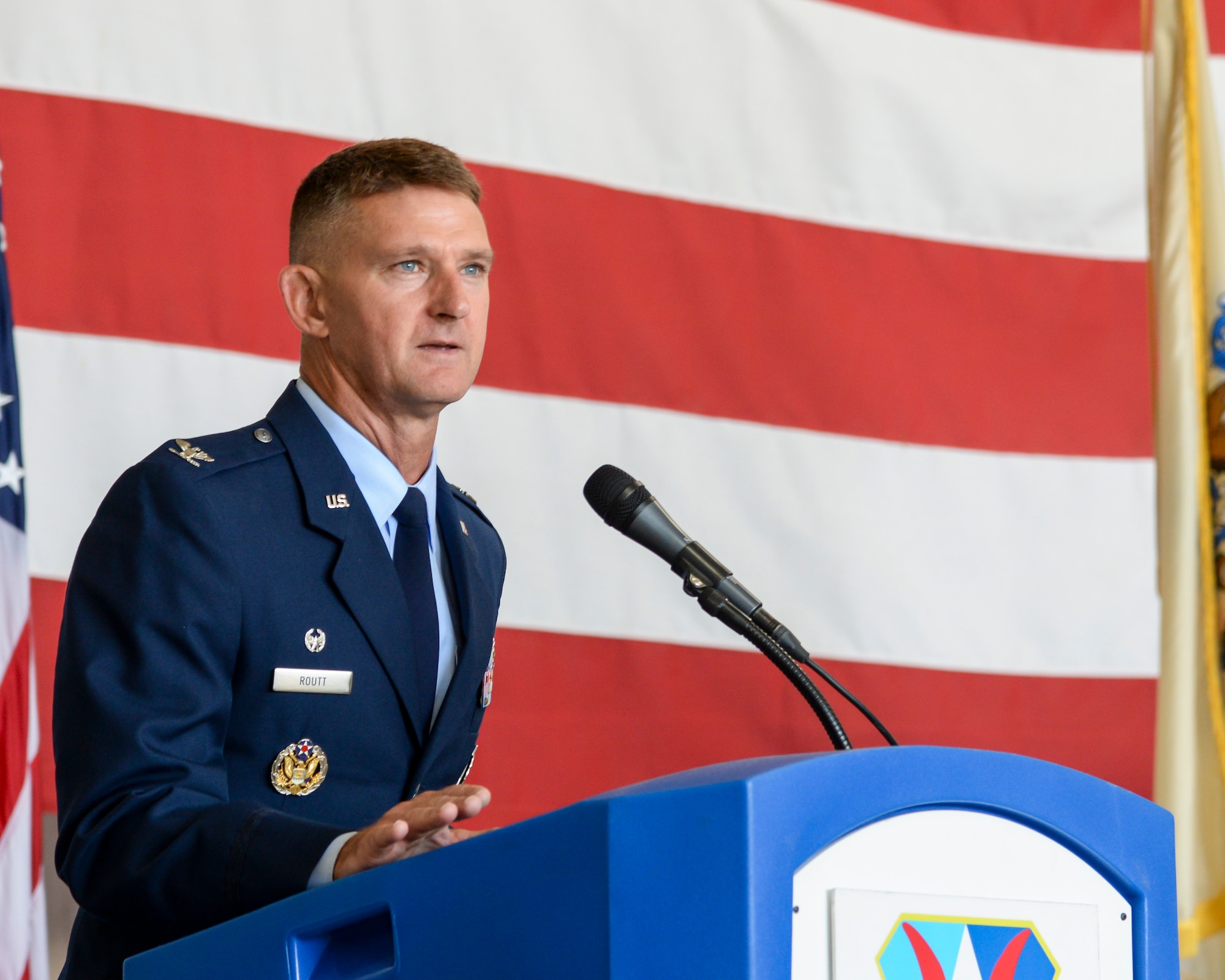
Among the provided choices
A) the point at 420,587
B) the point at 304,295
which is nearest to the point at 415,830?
the point at 420,587

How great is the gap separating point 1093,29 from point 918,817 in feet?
8.14

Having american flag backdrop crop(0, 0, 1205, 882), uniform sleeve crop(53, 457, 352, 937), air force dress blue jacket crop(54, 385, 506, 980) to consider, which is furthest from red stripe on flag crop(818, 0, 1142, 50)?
uniform sleeve crop(53, 457, 352, 937)

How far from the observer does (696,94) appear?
8.00 ft

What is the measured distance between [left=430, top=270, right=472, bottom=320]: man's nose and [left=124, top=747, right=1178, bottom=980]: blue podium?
0.76 metres

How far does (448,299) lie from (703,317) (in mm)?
1083

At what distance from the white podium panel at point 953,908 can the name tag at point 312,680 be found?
65cm

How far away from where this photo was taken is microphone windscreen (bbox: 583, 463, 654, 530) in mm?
1129

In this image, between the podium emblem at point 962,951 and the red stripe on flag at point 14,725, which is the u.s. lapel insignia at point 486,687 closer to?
the red stripe on flag at point 14,725

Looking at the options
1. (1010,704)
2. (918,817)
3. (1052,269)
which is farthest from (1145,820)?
(1052,269)

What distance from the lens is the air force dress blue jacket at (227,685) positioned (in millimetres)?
879

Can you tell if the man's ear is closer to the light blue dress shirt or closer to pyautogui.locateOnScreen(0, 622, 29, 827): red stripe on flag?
the light blue dress shirt

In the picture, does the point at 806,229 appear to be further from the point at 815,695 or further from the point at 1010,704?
the point at 815,695

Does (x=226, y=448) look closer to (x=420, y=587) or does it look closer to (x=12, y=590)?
(x=420, y=587)

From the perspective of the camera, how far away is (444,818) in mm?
671
